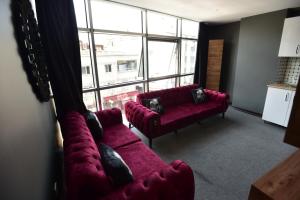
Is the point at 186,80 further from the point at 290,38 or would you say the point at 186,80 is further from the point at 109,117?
the point at 109,117

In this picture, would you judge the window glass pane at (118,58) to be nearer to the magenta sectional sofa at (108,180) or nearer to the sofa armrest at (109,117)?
the sofa armrest at (109,117)

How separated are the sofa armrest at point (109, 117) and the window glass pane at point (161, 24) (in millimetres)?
2158

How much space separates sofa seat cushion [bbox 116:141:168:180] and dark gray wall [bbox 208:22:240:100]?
407 centimetres

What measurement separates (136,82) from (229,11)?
261 cm

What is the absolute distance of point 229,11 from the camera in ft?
11.1

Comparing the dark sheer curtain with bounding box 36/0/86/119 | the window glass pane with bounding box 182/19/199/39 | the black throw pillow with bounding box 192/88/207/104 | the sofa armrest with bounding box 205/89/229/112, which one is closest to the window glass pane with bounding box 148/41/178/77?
the window glass pane with bounding box 182/19/199/39

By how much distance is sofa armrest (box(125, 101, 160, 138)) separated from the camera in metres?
2.51

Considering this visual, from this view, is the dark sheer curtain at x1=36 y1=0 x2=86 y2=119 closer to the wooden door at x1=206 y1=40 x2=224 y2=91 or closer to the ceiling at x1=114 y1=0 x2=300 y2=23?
the ceiling at x1=114 y1=0 x2=300 y2=23

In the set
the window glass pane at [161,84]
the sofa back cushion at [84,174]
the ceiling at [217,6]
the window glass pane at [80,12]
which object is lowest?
the sofa back cushion at [84,174]

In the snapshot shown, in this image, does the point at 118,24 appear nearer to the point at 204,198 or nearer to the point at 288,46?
the point at 204,198

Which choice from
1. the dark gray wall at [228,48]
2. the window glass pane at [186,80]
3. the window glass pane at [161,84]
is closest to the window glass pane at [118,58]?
the window glass pane at [161,84]

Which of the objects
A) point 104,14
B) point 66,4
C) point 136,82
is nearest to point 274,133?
point 136,82

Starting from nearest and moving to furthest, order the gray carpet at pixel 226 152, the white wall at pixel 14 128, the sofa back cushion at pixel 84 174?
the white wall at pixel 14 128
the sofa back cushion at pixel 84 174
the gray carpet at pixel 226 152

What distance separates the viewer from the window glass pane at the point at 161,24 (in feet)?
11.8
